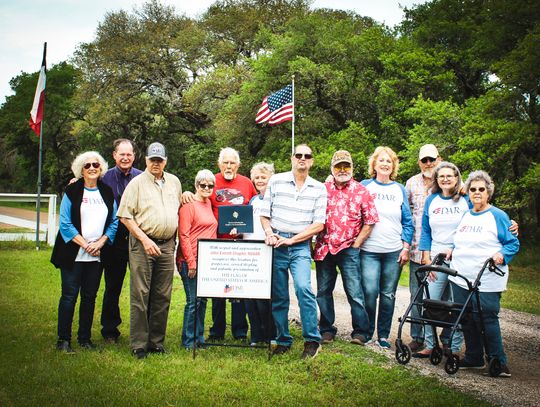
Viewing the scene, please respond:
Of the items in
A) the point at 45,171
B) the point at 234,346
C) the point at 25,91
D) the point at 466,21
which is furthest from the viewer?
the point at 25,91

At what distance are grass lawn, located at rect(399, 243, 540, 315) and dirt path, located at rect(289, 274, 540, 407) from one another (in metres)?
1.81

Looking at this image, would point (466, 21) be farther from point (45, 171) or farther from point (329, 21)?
point (45, 171)

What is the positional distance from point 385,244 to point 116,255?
10.7 ft

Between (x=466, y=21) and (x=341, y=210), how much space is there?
2285cm

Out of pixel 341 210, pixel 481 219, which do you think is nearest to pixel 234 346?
pixel 341 210

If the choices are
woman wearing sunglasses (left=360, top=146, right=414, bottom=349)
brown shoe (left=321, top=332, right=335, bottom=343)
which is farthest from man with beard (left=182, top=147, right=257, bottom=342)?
woman wearing sunglasses (left=360, top=146, right=414, bottom=349)

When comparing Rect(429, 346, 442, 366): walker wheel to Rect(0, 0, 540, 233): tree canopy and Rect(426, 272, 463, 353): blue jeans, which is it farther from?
Rect(0, 0, 540, 233): tree canopy

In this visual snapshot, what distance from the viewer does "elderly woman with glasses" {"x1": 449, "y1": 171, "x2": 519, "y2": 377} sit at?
6.00 meters

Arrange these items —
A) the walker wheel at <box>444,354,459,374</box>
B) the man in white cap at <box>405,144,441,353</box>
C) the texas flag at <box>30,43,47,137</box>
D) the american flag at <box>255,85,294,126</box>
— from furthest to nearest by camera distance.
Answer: the american flag at <box>255,85,294,126</box> < the texas flag at <box>30,43,47,137</box> < the man in white cap at <box>405,144,441,353</box> < the walker wheel at <box>444,354,459,374</box>

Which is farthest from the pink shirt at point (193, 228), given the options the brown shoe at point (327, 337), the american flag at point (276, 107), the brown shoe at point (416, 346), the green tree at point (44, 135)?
the green tree at point (44, 135)

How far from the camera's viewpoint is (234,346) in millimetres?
6578

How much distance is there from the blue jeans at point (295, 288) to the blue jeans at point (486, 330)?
5.16ft

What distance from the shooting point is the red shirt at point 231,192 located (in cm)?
700

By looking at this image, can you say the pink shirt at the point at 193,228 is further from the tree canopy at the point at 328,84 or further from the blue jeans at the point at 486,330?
the tree canopy at the point at 328,84
